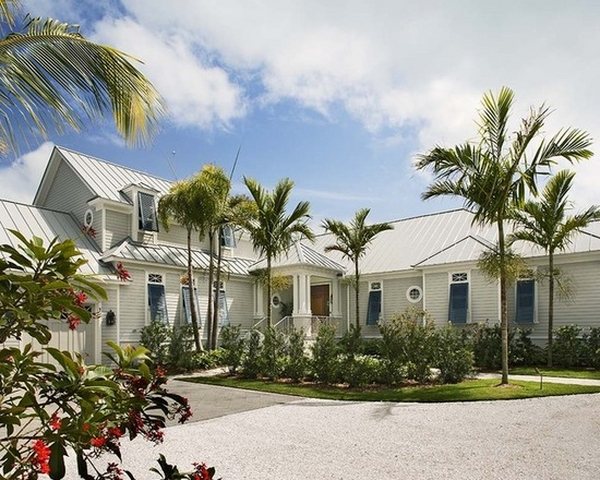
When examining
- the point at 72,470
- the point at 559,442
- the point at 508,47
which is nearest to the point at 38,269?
the point at 72,470

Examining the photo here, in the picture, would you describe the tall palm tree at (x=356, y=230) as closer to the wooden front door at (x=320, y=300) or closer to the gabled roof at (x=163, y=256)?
the wooden front door at (x=320, y=300)

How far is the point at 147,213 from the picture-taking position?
729 inches

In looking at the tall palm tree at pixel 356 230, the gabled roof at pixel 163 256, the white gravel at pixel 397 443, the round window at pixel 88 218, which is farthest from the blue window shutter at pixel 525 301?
the round window at pixel 88 218

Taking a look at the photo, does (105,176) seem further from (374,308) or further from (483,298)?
(483,298)

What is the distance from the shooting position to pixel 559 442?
657 cm

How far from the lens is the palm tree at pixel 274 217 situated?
15.8m

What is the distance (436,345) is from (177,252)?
36.3 ft

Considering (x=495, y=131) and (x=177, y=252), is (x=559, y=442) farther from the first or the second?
(x=177, y=252)

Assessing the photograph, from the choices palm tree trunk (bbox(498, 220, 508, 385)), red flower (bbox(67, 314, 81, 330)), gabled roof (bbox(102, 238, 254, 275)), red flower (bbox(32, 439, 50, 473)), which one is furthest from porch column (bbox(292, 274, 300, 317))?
red flower (bbox(32, 439, 50, 473))

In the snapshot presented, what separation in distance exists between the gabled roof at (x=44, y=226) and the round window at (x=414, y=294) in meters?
11.5

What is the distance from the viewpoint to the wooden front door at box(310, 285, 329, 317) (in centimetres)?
2281

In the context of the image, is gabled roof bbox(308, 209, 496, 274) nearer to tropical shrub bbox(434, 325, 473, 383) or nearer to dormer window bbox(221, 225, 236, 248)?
dormer window bbox(221, 225, 236, 248)

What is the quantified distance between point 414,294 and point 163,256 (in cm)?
1001

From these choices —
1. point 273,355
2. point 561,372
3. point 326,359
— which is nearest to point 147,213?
point 273,355
